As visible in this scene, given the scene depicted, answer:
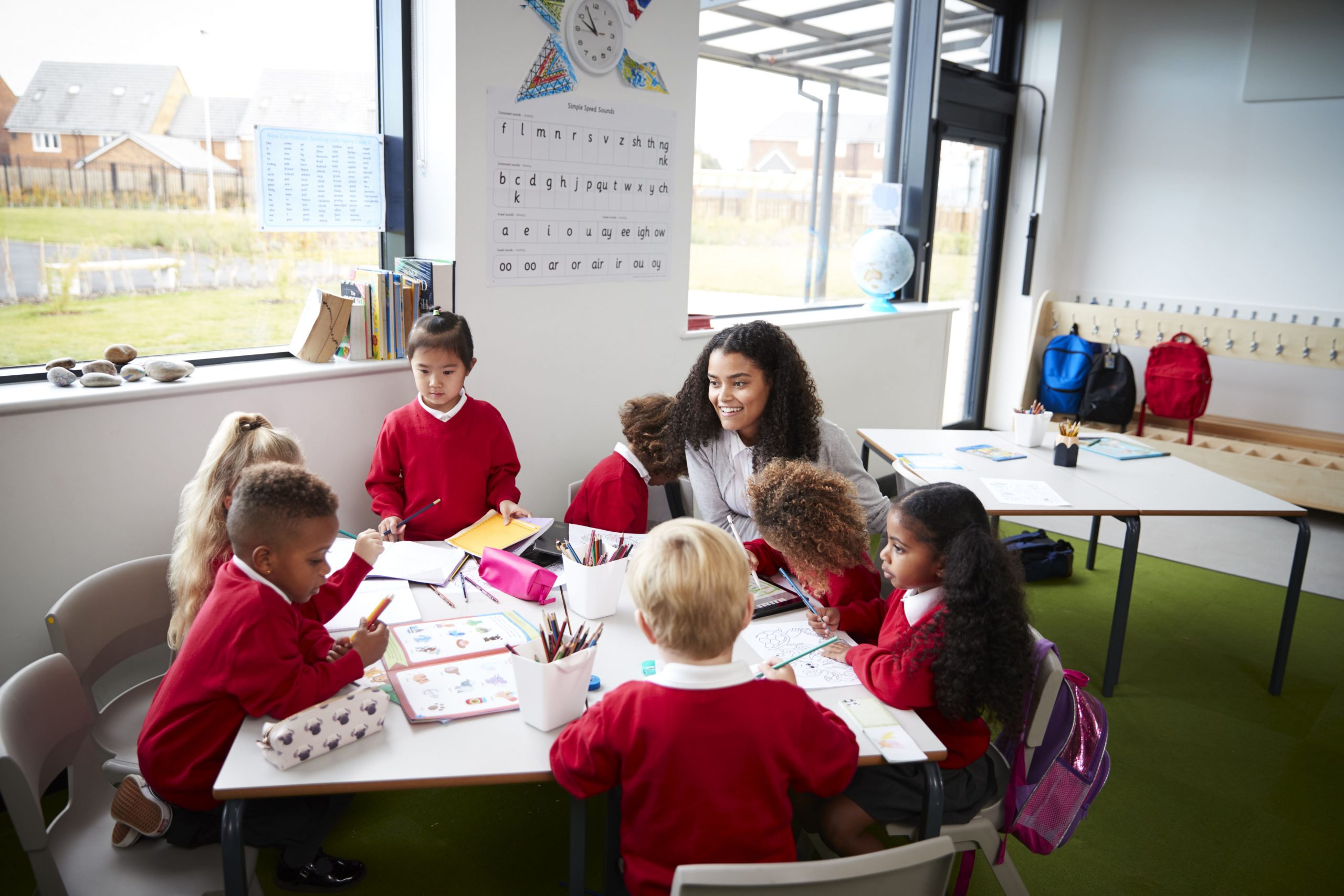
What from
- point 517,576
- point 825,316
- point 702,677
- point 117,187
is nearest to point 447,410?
point 517,576

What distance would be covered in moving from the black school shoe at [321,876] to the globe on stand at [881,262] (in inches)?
152

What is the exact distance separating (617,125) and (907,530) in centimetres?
211

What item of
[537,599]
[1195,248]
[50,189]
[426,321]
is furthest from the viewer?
[1195,248]

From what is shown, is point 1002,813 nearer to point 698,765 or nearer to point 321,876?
point 698,765

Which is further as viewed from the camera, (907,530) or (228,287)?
(228,287)

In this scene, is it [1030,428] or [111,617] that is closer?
[111,617]

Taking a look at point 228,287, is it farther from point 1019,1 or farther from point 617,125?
point 1019,1

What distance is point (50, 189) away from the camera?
2348 millimetres

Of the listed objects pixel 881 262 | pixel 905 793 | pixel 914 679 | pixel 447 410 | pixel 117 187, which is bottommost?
pixel 905 793

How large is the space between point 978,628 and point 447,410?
1637 mm

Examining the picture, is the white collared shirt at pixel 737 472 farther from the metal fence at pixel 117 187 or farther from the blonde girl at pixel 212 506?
the metal fence at pixel 117 187

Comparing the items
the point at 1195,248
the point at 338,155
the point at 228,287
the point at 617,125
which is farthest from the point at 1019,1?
the point at 228,287

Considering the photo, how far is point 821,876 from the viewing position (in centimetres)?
107

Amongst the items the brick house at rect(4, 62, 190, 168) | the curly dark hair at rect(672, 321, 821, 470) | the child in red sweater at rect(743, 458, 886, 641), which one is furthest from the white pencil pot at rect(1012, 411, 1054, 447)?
the brick house at rect(4, 62, 190, 168)
